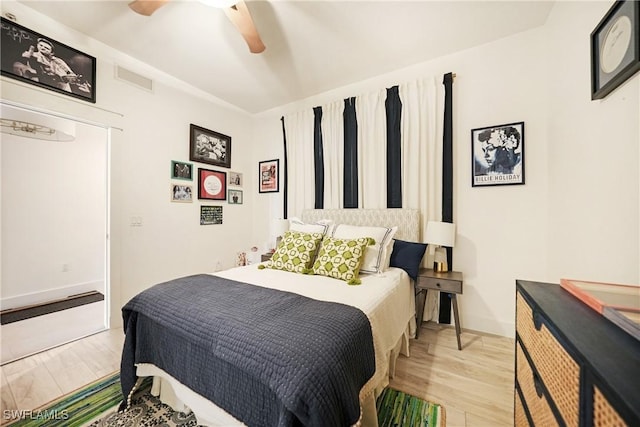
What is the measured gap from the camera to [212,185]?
3.53m

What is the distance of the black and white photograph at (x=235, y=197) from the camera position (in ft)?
12.5

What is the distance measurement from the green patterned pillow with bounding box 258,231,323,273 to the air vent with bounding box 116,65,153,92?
2.39 m

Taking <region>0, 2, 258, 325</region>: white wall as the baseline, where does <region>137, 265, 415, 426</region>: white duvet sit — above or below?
below

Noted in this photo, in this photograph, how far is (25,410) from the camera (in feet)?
4.81

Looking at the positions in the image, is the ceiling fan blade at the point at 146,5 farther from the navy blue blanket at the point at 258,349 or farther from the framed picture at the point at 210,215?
the framed picture at the point at 210,215

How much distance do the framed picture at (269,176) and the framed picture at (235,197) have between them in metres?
0.34

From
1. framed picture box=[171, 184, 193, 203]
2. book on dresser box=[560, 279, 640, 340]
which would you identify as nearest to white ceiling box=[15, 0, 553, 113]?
framed picture box=[171, 184, 193, 203]

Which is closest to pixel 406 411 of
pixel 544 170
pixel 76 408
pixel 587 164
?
pixel 587 164

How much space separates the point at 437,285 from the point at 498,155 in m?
1.36

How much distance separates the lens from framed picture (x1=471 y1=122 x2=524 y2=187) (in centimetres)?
225

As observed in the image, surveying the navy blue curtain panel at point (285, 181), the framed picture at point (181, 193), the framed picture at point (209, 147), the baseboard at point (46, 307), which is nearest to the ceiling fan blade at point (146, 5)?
the framed picture at point (209, 147)

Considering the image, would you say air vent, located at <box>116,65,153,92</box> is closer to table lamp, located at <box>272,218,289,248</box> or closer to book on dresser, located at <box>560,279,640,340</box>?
table lamp, located at <box>272,218,289,248</box>

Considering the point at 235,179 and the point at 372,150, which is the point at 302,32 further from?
the point at 235,179

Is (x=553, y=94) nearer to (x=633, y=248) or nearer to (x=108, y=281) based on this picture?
(x=633, y=248)
